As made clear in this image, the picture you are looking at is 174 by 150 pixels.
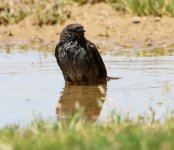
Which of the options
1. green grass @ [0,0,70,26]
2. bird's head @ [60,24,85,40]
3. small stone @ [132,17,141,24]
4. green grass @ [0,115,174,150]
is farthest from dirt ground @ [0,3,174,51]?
green grass @ [0,115,174,150]

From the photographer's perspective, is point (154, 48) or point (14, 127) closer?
point (14, 127)

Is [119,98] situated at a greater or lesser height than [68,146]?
lesser

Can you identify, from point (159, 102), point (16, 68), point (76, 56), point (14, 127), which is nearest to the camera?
point (14, 127)

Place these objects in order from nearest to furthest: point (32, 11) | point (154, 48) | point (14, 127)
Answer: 1. point (14, 127)
2. point (154, 48)
3. point (32, 11)

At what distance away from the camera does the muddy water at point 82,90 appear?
7840 millimetres

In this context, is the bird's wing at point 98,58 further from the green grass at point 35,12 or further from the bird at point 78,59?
the green grass at point 35,12

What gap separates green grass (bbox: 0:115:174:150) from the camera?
15.0ft

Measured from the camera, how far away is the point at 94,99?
885 centimetres

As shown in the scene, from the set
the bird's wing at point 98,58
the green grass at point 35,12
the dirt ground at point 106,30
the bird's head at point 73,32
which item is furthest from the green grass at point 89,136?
the green grass at point 35,12

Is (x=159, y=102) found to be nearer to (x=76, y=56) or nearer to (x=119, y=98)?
(x=119, y=98)

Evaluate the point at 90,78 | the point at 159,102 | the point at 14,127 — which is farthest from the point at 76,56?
the point at 14,127

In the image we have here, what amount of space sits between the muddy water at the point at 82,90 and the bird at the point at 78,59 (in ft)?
0.66

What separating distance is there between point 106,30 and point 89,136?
8.92 m

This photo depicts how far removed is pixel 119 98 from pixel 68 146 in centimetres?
395
